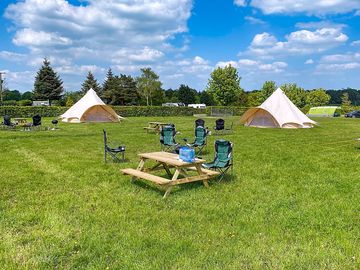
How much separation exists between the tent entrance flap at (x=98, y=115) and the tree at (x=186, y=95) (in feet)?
158

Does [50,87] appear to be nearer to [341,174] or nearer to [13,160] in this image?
[13,160]

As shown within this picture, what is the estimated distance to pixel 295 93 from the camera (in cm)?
6569

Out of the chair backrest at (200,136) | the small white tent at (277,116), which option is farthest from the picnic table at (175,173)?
the small white tent at (277,116)

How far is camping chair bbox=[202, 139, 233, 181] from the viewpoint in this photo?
23.7 feet

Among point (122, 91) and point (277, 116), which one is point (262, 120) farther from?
point (122, 91)

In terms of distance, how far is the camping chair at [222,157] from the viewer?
723 cm

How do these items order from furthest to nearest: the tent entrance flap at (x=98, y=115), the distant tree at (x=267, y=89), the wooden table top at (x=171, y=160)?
the distant tree at (x=267, y=89)
the tent entrance flap at (x=98, y=115)
the wooden table top at (x=171, y=160)

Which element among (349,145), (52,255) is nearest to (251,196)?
(52,255)

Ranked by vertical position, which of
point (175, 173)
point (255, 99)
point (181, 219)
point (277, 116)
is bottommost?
point (181, 219)

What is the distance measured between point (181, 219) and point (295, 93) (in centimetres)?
6552

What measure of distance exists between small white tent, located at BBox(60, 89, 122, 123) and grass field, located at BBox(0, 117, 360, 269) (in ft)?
55.2

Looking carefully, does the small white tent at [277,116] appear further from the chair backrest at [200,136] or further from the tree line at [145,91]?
the tree line at [145,91]

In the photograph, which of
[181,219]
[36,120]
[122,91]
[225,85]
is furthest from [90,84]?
[181,219]

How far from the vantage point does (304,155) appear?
34.3 ft
